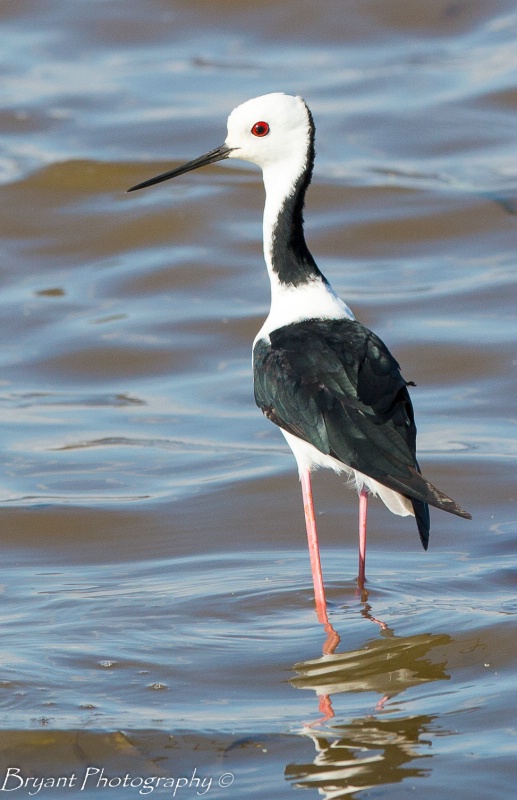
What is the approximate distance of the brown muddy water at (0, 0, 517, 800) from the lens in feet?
14.1

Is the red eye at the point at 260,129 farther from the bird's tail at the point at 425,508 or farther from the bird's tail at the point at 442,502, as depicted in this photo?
the bird's tail at the point at 442,502

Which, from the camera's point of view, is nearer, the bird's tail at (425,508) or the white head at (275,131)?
the bird's tail at (425,508)

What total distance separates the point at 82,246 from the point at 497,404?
3922 mm

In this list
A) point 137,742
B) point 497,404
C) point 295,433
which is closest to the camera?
point 137,742

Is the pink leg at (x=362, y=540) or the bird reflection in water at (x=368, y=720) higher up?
the pink leg at (x=362, y=540)

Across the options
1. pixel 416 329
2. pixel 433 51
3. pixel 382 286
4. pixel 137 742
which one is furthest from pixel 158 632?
pixel 433 51

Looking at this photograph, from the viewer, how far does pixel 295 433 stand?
17.5 ft

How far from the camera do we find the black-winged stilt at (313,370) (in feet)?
16.6

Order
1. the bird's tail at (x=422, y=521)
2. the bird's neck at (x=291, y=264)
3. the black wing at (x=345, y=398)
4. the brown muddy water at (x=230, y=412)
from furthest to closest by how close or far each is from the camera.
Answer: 1. the bird's neck at (x=291, y=264)
2. the bird's tail at (x=422, y=521)
3. the black wing at (x=345, y=398)
4. the brown muddy water at (x=230, y=412)

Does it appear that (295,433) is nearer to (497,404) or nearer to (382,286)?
(497,404)

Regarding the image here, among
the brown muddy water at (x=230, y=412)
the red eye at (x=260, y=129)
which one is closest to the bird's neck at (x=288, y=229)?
the red eye at (x=260, y=129)

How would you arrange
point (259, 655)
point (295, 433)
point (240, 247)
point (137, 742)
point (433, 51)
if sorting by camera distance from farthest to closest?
1. point (433, 51)
2. point (240, 247)
3. point (295, 433)
4. point (259, 655)
5. point (137, 742)

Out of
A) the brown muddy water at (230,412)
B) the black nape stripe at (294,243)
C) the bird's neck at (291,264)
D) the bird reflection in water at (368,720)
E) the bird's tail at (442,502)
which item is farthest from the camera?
the black nape stripe at (294,243)

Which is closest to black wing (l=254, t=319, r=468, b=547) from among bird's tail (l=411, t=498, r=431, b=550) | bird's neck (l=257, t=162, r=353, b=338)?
bird's tail (l=411, t=498, r=431, b=550)
